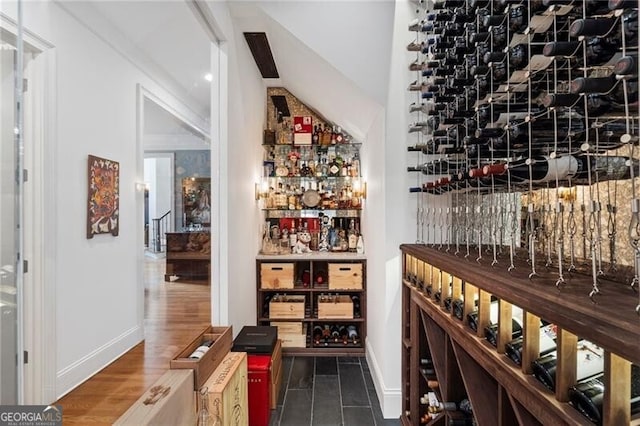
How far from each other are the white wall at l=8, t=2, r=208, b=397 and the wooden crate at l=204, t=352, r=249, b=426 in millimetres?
736

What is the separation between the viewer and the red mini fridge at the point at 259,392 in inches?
94.0

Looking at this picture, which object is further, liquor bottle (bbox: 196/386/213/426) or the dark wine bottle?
liquor bottle (bbox: 196/386/213/426)

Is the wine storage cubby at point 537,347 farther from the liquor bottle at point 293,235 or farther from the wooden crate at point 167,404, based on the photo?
the liquor bottle at point 293,235

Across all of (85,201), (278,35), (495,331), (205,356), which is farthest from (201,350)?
(278,35)

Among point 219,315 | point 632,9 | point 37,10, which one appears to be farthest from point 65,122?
point 632,9

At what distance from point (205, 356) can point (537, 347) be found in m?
1.58

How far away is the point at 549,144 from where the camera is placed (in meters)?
1.19

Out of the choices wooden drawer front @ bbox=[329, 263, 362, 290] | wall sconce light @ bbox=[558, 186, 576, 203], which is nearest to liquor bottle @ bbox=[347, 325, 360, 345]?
wooden drawer front @ bbox=[329, 263, 362, 290]

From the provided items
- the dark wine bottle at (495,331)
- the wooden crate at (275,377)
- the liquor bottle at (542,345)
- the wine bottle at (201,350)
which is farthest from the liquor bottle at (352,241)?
the liquor bottle at (542,345)

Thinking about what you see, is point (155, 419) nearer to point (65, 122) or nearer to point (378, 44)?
point (65, 122)

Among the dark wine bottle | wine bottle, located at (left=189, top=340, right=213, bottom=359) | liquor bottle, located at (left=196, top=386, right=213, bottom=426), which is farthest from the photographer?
wine bottle, located at (left=189, top=340, right=213, bottom=359)

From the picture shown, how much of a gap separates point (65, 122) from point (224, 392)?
Answer: 1.68 m

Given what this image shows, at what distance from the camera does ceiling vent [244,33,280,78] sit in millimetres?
3124

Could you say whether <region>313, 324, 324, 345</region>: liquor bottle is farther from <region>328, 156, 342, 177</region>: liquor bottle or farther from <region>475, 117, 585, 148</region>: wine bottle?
<region>475, 117, 585, 148</region>: wine bottle
